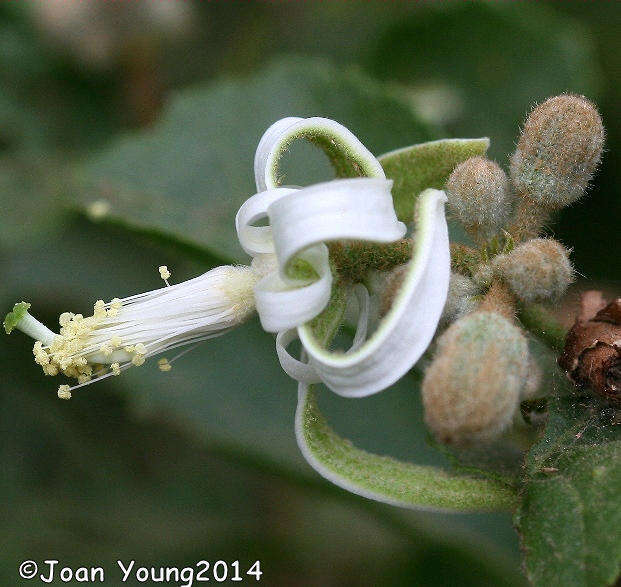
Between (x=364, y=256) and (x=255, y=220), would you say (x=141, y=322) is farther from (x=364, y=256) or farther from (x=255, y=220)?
(x=364, y=256)

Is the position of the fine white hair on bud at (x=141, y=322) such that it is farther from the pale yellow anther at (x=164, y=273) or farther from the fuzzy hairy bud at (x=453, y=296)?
the fuzzy hairy bud at (x=453, y=296)

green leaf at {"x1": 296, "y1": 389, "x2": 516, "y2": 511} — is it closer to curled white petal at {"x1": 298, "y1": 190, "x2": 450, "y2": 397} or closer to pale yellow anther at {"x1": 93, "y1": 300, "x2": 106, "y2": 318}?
curled white petal at {"x1": 298, "y1": 190, "x2": 450, "y2": 397}

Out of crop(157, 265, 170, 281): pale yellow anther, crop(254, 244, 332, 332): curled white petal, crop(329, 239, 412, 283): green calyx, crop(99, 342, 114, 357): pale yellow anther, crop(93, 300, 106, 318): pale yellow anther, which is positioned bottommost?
crop(254, 244, 332, 332): curled white petal

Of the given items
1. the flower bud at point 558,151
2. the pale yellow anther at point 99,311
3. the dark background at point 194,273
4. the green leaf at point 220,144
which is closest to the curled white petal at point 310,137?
the flower bud at point 558,151

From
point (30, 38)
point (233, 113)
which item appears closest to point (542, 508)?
point (233, 113)

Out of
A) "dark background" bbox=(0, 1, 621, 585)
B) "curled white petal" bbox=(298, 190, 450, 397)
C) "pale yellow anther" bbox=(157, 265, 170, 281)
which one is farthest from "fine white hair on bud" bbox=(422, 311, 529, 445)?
"dark background" bbox=(0, 1, 621, 585)

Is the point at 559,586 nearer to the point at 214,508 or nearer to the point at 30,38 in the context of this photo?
the point at 214,508
